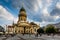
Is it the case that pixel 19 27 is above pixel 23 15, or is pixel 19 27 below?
below

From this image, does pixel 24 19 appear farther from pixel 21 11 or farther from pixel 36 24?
pixel 36 24

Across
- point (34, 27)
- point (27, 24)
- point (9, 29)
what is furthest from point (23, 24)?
point (9, 29)

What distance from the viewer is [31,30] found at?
123188 millimetres

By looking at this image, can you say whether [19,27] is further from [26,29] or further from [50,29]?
[50,29]

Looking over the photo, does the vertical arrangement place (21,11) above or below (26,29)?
above

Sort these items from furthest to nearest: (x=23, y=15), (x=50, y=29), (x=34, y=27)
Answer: (x=34, y=27) → (x=23, y=15) → (x=50, y=29)

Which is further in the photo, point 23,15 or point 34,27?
point 34,27

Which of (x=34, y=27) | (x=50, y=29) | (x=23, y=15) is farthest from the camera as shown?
(x=34, y=27)

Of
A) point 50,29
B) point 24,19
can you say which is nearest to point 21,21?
point 24,19

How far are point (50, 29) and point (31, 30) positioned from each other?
3877 cm

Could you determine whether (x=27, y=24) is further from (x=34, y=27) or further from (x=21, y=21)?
(x=34, y=27)

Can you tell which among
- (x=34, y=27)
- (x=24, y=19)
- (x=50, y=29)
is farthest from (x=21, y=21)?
(x=50, y=29)

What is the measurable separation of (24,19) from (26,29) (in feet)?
23.5

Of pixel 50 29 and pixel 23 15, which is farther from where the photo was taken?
pixel 23 15
